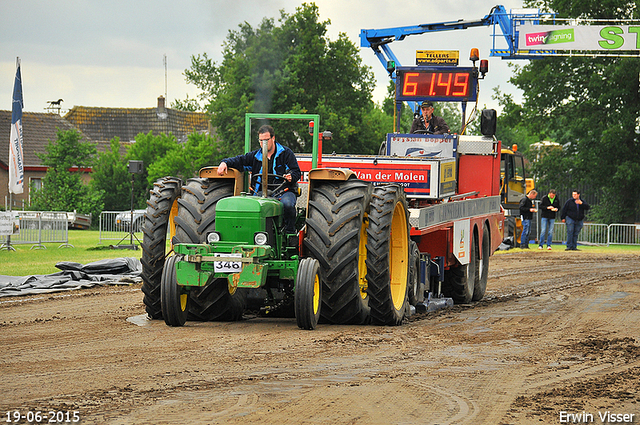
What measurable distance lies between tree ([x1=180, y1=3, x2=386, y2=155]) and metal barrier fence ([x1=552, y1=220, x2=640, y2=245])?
42.4 ft

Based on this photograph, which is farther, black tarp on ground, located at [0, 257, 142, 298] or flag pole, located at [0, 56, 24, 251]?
flag pole, located at [0, 56, 24, 251]

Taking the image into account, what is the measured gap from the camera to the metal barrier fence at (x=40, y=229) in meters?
24.0

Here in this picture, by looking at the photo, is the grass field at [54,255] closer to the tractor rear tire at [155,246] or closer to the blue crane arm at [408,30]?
the tractor rear tire at [155,246]

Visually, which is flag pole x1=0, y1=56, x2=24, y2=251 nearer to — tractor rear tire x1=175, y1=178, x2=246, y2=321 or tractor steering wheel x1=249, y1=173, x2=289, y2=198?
tractor rear tire x1=175, y1=178, x2=246, y2=321

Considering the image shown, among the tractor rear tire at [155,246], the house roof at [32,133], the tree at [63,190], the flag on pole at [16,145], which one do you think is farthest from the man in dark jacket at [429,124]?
the house roof at [32,133]

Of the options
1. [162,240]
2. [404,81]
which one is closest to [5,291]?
[162,240]

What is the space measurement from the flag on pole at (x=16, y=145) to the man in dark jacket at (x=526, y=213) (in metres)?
14.3

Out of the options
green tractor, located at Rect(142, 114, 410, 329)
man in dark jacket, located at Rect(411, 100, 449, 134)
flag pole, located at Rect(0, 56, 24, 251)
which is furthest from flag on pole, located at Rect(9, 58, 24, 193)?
green tractor, located at Rect(142, 114, 410, 329)

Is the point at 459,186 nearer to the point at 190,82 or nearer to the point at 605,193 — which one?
the point at 605,193

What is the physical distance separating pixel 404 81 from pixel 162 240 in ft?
19.3

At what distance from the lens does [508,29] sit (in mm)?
30203

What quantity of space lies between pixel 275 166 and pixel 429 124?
15.4 feet

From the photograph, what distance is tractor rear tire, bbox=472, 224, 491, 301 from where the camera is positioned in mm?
13633

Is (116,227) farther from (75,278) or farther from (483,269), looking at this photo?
(483,269)
